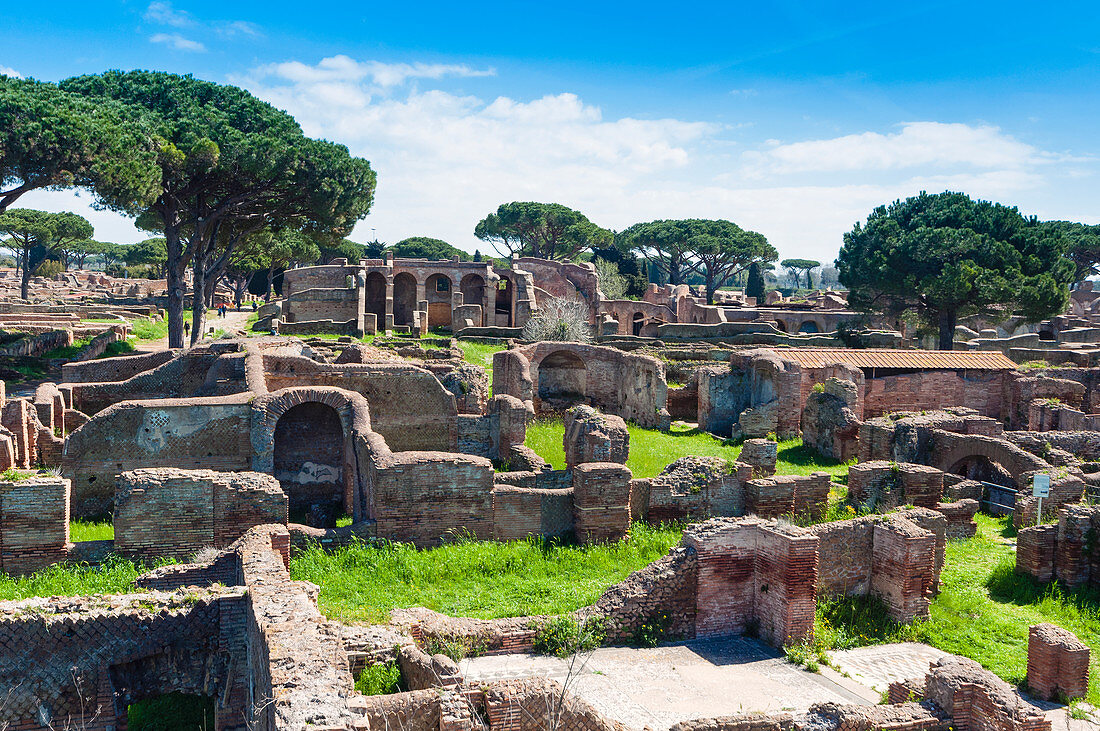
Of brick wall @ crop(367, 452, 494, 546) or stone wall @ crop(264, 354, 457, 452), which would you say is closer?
brick wall @ crop(367, 452, 494, 546)

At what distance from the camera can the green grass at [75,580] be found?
973 cm

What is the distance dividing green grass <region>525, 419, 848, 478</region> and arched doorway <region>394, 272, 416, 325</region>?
28.4 m

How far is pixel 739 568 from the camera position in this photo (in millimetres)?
10297

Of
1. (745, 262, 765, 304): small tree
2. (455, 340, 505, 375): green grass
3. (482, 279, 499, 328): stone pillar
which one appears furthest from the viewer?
(745, 262, 765, 304): small tree

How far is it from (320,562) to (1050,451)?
14.8 meters

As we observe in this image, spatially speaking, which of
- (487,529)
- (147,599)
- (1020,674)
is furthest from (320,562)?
(1020,674)

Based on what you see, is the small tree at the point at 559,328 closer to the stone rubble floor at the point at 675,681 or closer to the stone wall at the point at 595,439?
the stone wall at the point at 595,439

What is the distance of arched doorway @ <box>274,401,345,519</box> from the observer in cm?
1528

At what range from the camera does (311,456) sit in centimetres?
1547

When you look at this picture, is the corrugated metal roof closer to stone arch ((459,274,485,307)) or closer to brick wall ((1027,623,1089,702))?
brick wall ((1027,623,1089,702))

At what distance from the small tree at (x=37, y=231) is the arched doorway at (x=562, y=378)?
41807 millimetres

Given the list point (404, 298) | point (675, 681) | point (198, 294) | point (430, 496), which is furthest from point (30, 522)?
point (404, 298)

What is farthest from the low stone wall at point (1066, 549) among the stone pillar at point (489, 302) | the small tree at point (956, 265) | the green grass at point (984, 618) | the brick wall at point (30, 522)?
the stone pillar at point (489, 302)

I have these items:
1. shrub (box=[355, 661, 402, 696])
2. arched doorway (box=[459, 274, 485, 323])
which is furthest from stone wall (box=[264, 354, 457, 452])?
arched doorway (box=[459, 274, 485, 323])
